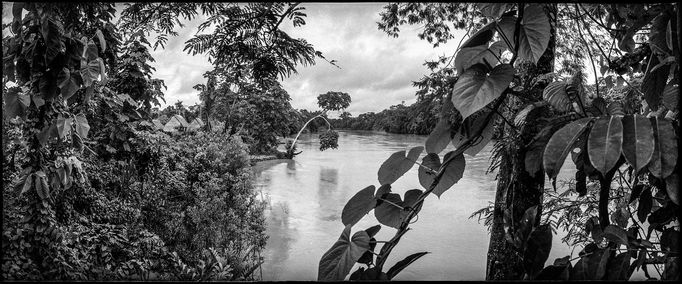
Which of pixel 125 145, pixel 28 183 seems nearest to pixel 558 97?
pixel 28 183

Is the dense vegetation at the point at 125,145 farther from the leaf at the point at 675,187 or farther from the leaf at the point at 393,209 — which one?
the leaf at the point at 675,187

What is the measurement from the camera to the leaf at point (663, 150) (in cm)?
42

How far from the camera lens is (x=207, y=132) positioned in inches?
148

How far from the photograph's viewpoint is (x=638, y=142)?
405 millimetres

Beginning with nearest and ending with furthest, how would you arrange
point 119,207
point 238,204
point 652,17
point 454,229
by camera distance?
point 652,17, point 119,207, point 238,204, point 454,229

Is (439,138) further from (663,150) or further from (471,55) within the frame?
(663,150)

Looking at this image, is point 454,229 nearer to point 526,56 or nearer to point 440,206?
point 440,206

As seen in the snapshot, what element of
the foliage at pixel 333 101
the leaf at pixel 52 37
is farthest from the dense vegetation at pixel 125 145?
the foliage at pixel 333 101

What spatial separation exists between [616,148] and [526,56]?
6.4 inches

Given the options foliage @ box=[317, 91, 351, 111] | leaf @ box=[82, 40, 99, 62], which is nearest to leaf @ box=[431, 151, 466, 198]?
foliage @ box=[317, 91, 351, 111]

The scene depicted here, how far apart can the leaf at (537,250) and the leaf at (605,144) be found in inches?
5.6

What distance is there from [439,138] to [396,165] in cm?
9

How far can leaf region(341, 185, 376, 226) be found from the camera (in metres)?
0.54

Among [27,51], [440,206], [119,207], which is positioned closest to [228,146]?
[119,207]
